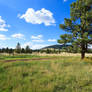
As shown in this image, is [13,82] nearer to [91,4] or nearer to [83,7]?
[83,7]

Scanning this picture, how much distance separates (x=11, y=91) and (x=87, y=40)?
460 inches

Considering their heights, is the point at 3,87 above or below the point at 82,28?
below

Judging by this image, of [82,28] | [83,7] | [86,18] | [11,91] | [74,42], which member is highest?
[83,7]

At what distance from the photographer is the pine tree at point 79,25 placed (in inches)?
512

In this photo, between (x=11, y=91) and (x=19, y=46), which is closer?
(x=11, y=91)

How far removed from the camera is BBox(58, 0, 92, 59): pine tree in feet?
42.7

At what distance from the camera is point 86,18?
13078 millimetres

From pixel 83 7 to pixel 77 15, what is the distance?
1388 millimetres

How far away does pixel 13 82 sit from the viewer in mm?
Result: 5027

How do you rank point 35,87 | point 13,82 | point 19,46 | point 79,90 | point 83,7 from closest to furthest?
point 79,90 < point 35,87 < point 13,82 < point 83,7 < point 19,46

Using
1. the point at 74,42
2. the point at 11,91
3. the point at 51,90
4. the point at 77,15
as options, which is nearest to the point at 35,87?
the point at 51,90

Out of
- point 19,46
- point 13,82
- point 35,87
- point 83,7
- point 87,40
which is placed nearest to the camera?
point 35,87

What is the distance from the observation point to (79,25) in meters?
14.0

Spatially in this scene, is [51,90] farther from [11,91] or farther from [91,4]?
[91,4]
